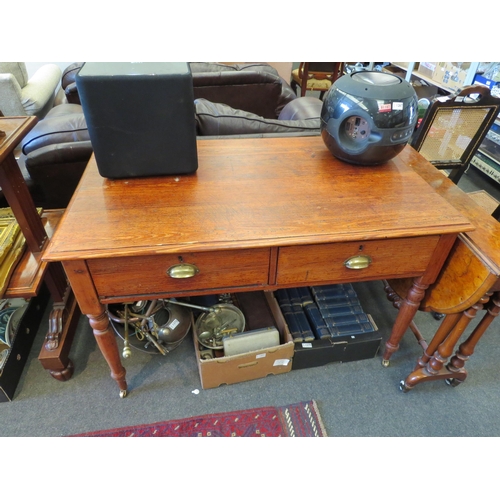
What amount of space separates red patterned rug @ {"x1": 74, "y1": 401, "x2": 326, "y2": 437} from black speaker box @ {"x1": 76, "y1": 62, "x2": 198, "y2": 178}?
0.87 m

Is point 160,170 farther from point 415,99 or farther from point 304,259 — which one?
point 415,99

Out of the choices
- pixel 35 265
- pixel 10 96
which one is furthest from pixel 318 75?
pixel 35 265

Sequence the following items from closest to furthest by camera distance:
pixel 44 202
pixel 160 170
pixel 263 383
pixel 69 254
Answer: pixel 69 254 → pixel 160 170 → pixel 263 383 → pixel 44 202

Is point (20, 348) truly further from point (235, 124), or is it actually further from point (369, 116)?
point (369, 116)

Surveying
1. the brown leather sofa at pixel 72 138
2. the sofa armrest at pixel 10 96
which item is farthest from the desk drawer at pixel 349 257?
the sofa armrest at pixel 10 96

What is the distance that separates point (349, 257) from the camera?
1.01m

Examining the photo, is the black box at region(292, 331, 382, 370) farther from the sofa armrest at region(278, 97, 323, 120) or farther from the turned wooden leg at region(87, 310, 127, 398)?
the sofa armrest at region(278, 97, 323, 120)

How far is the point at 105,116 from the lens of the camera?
37.2 inches

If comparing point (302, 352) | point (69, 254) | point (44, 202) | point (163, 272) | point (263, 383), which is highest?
point (69, 254)

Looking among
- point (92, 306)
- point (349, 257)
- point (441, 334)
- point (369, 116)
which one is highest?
point (369, 116)

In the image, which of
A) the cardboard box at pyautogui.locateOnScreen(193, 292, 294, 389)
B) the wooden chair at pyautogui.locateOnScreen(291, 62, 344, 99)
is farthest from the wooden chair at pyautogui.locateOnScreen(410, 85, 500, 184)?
the wooden chair at pyautogui.locateOnScreen(291, 62, 344, 99)

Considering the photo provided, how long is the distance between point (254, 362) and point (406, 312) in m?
0.57

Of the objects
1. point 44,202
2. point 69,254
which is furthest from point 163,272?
point 44,202

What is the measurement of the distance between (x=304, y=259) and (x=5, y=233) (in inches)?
42.6
